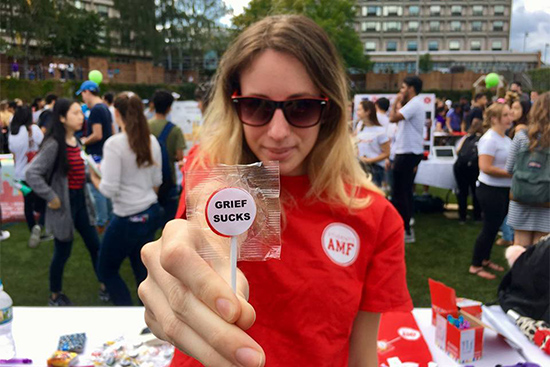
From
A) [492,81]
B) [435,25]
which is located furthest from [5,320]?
[435,25]

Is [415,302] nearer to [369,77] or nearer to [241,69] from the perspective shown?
[241,69]

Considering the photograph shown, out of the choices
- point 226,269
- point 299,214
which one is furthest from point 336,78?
point 226,269

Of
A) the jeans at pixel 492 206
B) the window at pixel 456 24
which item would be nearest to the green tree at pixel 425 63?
the window at pixel 456 24

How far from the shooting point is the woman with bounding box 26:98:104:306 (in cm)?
321

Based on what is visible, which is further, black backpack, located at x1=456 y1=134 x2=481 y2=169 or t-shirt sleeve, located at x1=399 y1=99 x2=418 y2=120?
black backpack, located at x1=456 y1=134 x2=481 y2=169

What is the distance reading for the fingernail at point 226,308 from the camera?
0.47m

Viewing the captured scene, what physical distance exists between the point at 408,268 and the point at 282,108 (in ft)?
13.3

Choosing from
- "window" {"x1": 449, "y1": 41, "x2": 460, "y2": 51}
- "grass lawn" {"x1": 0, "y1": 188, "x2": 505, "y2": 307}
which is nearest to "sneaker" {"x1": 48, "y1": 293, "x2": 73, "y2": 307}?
"grass lawn" {"x1": 0, "y1": 188, "x2": 505, "y2": 307}

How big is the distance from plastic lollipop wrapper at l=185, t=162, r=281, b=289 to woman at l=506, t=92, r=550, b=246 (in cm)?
330

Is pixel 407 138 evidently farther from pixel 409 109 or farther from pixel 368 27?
pixel 368 27

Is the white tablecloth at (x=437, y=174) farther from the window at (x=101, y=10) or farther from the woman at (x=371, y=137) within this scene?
the window at (x=101, y=10)

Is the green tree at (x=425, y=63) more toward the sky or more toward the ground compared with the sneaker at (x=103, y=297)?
more toward the sky

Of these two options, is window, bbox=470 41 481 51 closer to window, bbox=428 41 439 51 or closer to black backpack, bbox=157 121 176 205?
window, bbox=428 41 439 51

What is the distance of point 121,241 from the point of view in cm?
282
